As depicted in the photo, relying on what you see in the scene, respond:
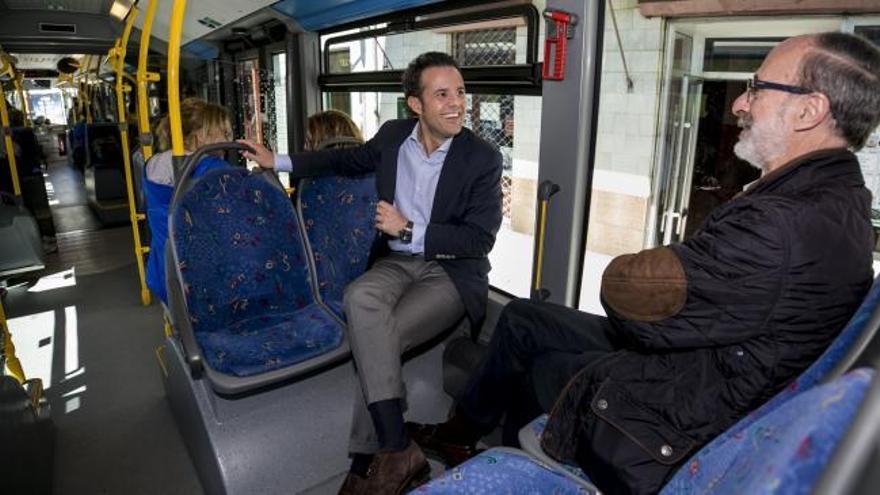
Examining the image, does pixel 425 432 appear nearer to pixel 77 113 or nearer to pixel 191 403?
pixel 191 403

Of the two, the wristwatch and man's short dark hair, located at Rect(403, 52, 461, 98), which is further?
man's short dark hair, located at Rect(403, 52, 461, 98)

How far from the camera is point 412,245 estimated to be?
222cm

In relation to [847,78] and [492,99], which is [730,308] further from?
[492,99]

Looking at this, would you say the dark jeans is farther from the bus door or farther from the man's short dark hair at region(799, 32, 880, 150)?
the man's short dark hair at region(799, 32, 880, 150)

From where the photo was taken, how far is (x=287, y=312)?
99.7 inches

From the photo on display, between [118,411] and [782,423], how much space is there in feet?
9.99

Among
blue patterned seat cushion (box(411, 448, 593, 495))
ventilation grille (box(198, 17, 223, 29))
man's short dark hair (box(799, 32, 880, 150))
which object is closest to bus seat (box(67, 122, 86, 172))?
ventilation grille (box(198, 17, 223, 29))

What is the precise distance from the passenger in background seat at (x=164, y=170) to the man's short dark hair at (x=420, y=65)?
117 centimetres

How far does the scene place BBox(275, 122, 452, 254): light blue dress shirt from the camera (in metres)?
2.33

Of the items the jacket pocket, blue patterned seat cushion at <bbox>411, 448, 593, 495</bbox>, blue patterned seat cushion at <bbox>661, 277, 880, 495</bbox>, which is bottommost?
blue patterned seat cushion at <bbox>411, 448, 593, 495</bbox>

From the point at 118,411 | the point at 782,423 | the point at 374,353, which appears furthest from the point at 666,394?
the point at 118,411

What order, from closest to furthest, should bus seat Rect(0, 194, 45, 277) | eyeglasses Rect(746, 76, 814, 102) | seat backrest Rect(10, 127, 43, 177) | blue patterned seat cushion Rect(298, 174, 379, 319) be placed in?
eyeglasses Rect(746, 76, 814, 102) < blue patterned seat cushion Rect(298, 174, 379, 319) < bus seat Rect(0, 194, 45, 277) < seat backrest Rect(10, 127, 43, 177)

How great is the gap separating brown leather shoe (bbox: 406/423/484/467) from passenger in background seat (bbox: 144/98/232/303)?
1.47m

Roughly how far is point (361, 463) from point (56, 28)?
694 centimetres
